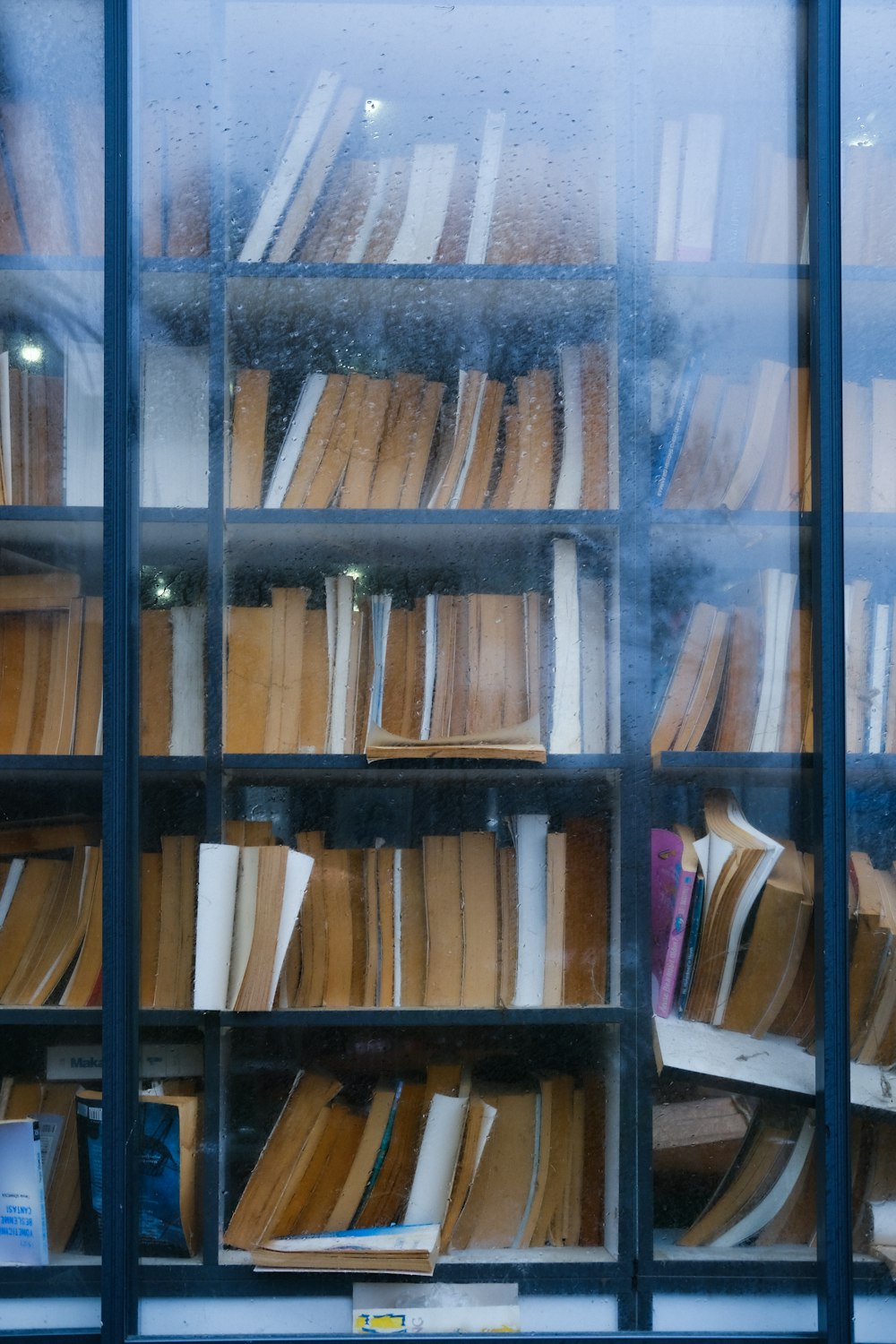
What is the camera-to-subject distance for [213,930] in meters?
1.68

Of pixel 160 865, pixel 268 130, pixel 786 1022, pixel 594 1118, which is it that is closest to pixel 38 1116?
pixel 160 865

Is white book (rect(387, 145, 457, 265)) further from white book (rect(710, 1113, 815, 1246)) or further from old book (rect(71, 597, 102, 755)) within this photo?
white book (rect(710, 1113, 815, 1246))

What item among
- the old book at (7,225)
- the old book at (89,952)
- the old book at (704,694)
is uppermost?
the old book at (7,225)

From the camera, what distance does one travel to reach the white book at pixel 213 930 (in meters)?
1.68

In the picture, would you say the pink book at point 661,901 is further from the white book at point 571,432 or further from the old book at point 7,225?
the old book at point 7,225

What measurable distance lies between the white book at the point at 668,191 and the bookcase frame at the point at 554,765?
0.02 metres

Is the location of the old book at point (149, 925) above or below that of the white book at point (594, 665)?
below

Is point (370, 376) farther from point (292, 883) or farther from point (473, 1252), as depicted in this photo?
point (473, 1252)

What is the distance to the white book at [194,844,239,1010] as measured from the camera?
1680 millimetres

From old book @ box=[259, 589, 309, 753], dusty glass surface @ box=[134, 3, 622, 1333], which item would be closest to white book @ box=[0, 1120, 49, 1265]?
dusty glass surface @ box=[134, 3, 622, 1333]

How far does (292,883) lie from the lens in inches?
67.1

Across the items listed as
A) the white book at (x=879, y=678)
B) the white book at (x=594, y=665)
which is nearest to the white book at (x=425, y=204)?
the white book at (x=594, y=665)

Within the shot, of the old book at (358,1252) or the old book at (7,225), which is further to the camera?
the old book at (7,225)

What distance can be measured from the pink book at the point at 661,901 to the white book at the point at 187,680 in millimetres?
707
